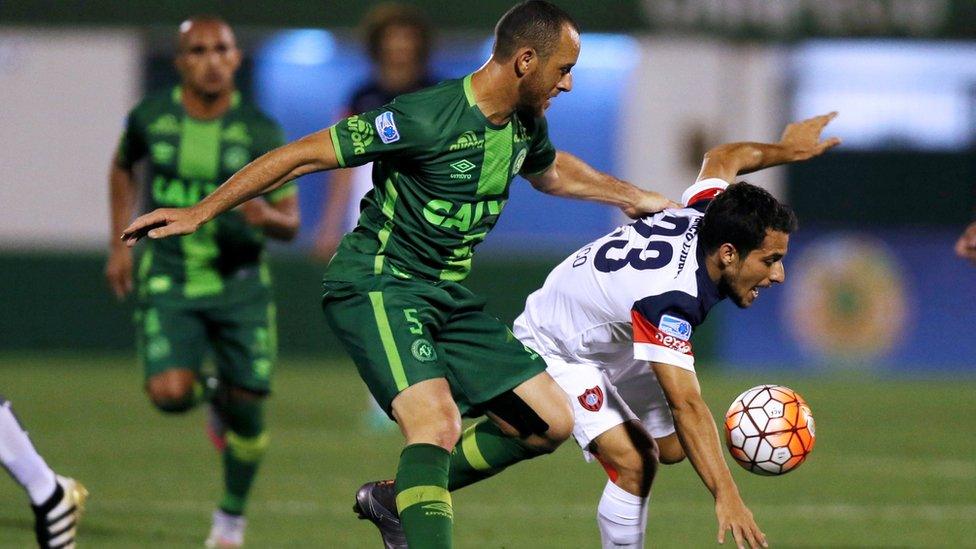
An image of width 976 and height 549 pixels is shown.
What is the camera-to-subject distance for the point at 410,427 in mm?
5352

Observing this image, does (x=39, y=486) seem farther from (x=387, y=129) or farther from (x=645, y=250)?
(x=645, y=250)

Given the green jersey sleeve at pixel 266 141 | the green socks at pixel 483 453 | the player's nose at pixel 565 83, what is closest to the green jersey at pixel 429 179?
the player's nose at pixel 565 83

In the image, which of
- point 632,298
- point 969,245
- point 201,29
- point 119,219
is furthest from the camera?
point 119,219

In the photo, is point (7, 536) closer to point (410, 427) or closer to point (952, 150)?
point (410, 427)

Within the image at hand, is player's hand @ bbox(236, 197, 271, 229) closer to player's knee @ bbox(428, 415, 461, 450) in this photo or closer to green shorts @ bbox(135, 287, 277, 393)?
green shorts @ bbox(135, 287, 277, 393)

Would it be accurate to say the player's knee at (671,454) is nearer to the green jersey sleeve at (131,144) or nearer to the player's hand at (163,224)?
the player's hand at (163,224)

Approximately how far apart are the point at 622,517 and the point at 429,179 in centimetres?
143

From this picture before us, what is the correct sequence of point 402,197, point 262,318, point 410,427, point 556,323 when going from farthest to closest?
1. point 262,318
2. point 556,323
3. point 402,197
4. point 410,427

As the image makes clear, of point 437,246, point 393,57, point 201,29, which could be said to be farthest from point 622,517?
point 393,57

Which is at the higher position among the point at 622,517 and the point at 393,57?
the point at 393,57

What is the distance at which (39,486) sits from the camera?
5648 millimetres

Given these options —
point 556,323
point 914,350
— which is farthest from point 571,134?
point 556,323

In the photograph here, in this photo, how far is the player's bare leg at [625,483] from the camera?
19.3ft

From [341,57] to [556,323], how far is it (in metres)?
14.4
